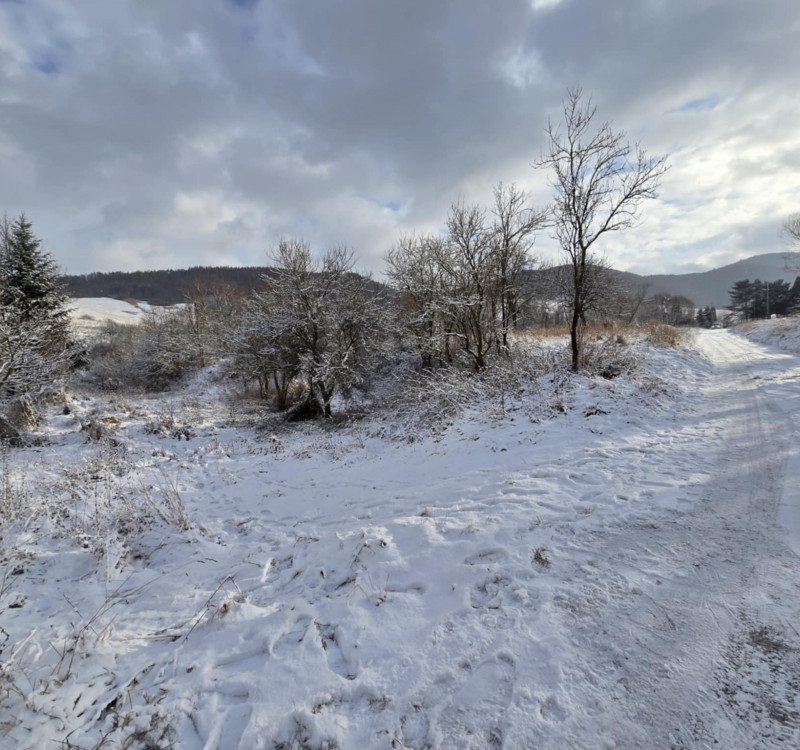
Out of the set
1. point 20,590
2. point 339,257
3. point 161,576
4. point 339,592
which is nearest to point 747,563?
point 339,592

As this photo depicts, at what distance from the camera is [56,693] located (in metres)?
2.45

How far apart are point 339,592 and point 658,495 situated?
4050 mm

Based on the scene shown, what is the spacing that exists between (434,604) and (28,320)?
1677 centimetres

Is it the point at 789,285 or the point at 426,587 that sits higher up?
the point at 789,285

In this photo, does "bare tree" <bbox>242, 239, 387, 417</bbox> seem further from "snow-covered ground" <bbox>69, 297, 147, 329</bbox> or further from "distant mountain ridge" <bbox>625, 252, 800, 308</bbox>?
"distant mountain ridge" <bbox>625, 252, 800, 308</bbox>

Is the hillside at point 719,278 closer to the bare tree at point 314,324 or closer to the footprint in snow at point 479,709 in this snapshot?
the bare tree at point 314,324

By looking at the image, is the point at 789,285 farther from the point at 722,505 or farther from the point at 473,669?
the point at 473,669

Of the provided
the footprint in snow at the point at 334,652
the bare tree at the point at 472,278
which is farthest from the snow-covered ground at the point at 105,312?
the footprint in snow at the point at 334,652

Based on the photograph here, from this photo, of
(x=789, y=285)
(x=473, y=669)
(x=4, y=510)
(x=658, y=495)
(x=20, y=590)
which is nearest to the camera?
(x=473, y=669)

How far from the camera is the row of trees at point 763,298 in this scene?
57.0 metres

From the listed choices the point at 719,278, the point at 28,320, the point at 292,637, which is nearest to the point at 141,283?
the point at 28,320

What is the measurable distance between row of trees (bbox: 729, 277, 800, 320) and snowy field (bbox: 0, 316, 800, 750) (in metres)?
74.7

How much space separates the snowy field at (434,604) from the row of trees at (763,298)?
74.7 m

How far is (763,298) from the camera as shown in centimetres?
6275
